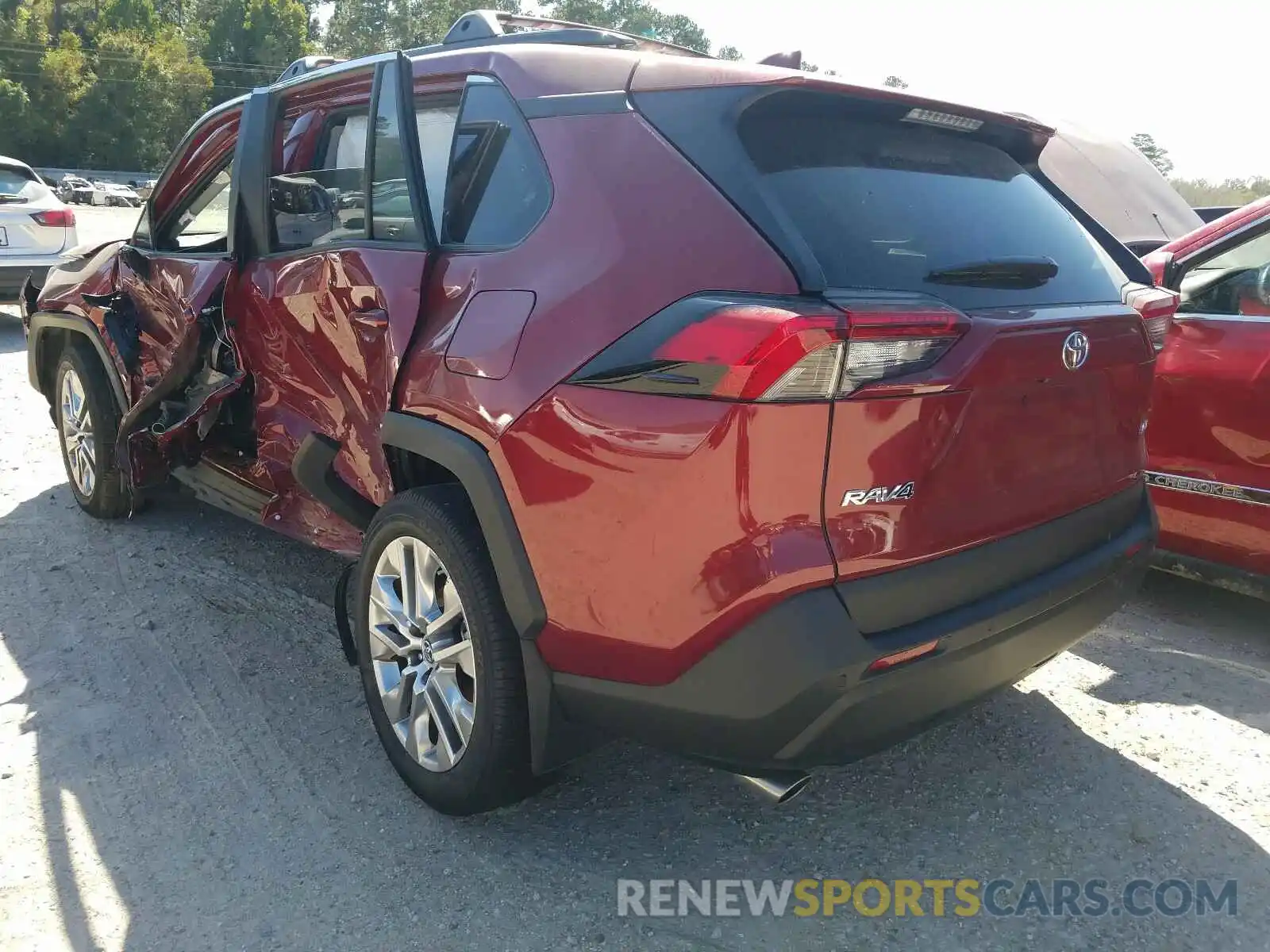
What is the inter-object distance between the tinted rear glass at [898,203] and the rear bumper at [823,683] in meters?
0.69

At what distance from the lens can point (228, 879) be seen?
250 centimetres

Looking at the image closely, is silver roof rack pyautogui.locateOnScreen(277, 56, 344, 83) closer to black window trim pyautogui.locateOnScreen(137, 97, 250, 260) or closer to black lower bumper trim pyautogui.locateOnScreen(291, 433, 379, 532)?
black window trim pyautogui.locateOnScreen(137, 97, 250, 260)

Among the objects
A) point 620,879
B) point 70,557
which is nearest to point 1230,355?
point 620,879

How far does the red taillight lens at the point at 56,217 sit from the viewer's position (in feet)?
33.4

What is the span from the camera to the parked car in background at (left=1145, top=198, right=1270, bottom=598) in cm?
374

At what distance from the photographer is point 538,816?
2773mm

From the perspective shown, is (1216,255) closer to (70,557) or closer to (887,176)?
(887,176)

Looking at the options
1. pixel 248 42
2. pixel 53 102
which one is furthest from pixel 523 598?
pixel 248 42

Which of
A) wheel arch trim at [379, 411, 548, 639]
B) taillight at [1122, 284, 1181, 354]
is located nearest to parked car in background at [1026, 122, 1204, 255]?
taillight at [1122, 284, 1181, 354]

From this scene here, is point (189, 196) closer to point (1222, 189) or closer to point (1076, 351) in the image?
point (1076, 351)

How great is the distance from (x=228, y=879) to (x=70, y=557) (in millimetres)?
2670

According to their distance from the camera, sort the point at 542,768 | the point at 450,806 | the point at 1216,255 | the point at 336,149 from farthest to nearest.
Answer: the point at 1216,255
the point at 336,149
the point at 450,806
the point at 542,768

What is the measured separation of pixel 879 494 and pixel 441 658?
1.28 metres

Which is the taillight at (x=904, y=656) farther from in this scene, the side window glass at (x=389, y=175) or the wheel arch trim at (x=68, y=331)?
the wheel arch trim at (x=68, y=331)
